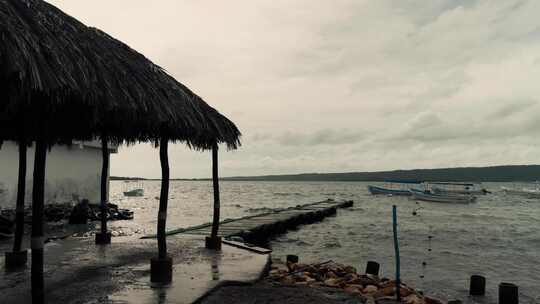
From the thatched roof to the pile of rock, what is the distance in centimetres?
426

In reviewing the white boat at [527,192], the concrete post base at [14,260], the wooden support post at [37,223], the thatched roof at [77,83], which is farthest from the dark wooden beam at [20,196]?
the white boat at [527,192]

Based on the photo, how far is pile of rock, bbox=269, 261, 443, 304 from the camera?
33.1ft

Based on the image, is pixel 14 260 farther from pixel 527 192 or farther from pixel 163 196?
pixel 527 192

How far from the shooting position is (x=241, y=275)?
8.91 m

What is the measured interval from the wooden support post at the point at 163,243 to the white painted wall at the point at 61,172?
60.2 feet

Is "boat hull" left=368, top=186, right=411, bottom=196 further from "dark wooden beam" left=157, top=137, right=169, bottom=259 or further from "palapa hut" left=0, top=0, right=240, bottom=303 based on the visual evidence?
"dark wooden beam" left=157, top=137, right=169, bottom=259

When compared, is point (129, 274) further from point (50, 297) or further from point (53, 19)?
point (53, 19)

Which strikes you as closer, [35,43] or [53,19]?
[35,43]

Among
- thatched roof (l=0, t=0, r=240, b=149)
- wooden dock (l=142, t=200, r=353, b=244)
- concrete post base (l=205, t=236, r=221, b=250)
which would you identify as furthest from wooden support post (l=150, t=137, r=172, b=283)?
wooden dock (l=142, t=200, r=353, b=244)

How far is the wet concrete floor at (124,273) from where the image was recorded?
23.4 feet

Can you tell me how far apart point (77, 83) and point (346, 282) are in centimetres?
868

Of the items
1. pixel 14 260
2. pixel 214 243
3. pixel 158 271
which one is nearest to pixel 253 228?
pixel 214 243

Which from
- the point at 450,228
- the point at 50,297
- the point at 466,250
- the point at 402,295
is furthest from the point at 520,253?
the point at 50,297

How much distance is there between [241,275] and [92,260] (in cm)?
363
